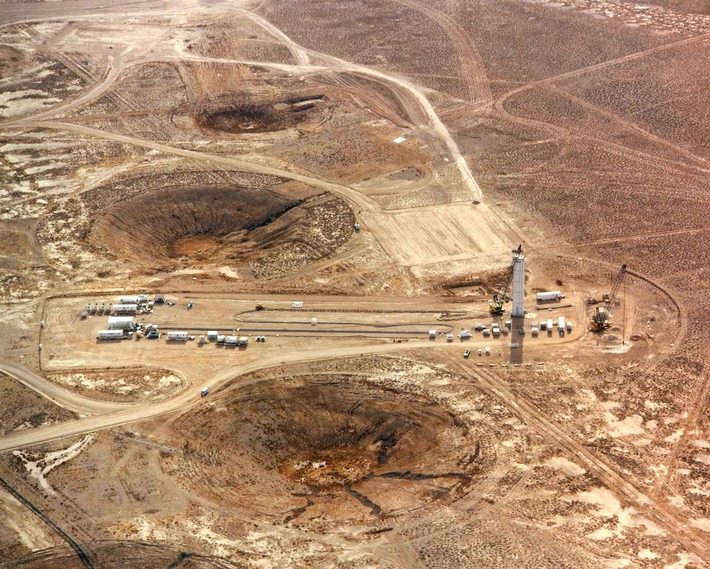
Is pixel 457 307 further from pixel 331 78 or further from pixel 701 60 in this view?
pixel 701 60

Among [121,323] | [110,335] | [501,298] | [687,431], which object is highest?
[501,298]

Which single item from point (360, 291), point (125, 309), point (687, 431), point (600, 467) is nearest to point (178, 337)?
point (125, 309)

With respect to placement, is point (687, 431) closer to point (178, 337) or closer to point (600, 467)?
point (600, 467)

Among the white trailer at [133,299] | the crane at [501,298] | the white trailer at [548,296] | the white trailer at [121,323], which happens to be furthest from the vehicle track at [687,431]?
the white trailer at [133,299]

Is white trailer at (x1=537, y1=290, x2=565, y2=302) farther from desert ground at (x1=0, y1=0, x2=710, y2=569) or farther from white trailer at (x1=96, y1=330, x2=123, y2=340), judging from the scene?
white trailer at (x1=96, y1=330, x2=123, y2=340)

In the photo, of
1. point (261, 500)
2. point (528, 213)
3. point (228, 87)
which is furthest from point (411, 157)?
point (261, 500)

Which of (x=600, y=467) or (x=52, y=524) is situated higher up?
(x=600, y=467)
